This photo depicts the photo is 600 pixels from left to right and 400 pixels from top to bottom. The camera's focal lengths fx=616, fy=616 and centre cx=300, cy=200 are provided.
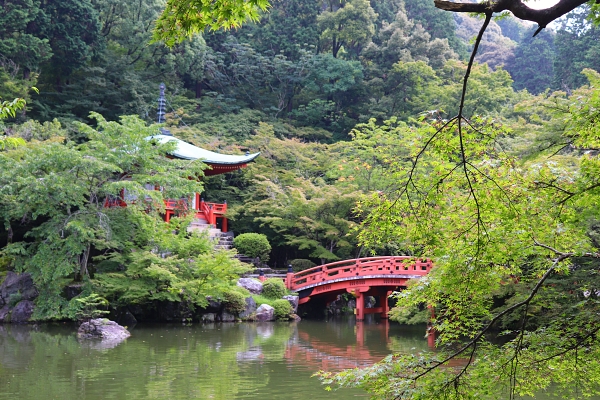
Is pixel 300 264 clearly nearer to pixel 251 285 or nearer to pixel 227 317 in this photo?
pixel 251 285

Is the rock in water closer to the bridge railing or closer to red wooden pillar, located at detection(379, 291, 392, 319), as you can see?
the bridge railing

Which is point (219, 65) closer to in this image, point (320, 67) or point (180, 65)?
point (180, 65)

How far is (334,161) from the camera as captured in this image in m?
21.4

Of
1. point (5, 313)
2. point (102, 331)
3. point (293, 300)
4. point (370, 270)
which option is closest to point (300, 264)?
point (293, 300)

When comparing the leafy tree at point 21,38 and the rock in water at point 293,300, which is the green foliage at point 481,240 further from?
the leafy tree at point 21,38

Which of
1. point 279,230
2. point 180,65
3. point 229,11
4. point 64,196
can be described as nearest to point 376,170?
point 279,230

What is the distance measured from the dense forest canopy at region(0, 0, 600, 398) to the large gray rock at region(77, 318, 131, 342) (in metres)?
1.00

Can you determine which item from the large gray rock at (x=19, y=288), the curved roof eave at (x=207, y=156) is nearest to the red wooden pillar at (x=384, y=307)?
the curved roof eave at (x=207, y=156)

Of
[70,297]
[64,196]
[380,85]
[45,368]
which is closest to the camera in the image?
[45,368]

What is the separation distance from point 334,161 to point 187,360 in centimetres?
1281

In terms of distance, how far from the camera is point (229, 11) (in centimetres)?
284

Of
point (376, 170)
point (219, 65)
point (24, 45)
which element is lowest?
point (376, 170)

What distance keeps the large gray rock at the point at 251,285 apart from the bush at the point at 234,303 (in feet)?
2.63

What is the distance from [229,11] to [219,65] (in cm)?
2576
